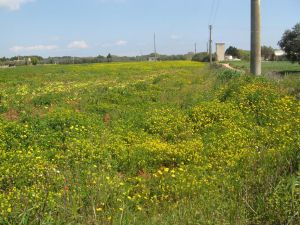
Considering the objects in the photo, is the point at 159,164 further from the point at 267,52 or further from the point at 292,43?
the point at 267,52

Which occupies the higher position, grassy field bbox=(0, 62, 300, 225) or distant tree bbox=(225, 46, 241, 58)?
distant tree bbox=(225, 46, 241, 58)

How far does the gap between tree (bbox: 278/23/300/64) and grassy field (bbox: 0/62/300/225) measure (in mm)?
34293

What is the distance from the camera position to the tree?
46.0 m

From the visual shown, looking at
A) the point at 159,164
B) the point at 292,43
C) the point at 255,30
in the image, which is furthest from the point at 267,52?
the point at 159,164

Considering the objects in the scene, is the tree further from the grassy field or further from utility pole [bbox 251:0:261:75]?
the grassy field

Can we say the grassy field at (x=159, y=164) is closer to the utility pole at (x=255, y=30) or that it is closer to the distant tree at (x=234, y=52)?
the utility pole at (x=255, y=30)

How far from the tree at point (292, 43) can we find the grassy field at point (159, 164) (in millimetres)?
34293

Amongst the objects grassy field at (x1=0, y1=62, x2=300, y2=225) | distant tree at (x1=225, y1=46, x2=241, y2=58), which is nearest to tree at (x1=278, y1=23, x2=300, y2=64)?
grassy field at (x1=0, y1=62, x2=300, y2=225)

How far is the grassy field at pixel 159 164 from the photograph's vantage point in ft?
14.5

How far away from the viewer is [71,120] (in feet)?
33.5

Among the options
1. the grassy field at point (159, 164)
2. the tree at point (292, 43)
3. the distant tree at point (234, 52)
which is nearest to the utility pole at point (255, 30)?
the grassy field at point (159, 164)

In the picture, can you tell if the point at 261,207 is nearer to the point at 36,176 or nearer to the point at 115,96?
the point at 36,176

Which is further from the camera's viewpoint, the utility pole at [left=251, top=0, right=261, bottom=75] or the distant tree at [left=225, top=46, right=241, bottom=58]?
the distant tree at [left=225, top=46, right=241, bottom=58]

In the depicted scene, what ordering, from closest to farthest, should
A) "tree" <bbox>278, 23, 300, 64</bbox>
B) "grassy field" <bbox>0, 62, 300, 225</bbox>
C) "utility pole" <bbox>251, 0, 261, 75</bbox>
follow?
"grassy field" <bbox>0, 62, 300, 225</bbox>
"utility pole" <bbox>251, 0, 261, 75</bbox>
"tree" <bbox>278, 23, 300, 64</bbox>
